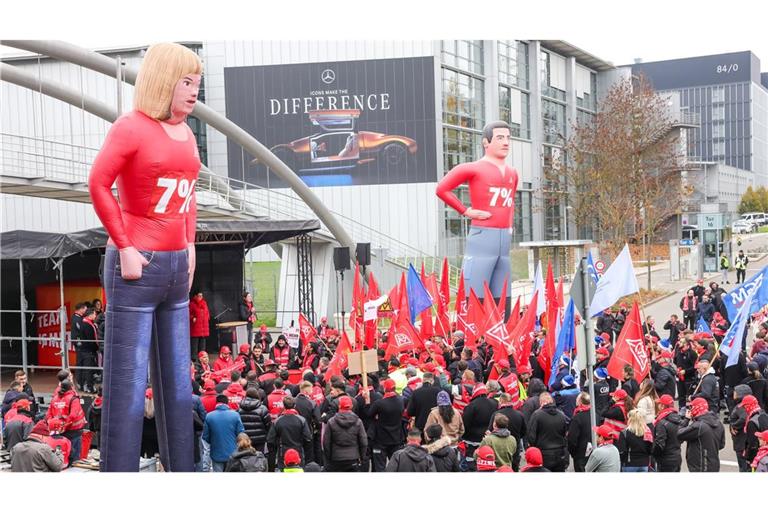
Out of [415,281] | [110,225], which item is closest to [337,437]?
[110,225]

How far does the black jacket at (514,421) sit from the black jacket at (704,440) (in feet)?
6.18

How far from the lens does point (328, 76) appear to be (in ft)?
115

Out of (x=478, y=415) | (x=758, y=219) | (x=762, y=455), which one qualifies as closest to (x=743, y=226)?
(x=758, y=219)

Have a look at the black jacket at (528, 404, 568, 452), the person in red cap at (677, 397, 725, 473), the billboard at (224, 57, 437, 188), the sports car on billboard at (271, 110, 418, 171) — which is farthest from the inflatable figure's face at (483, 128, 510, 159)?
the sports car on billboard at (271, 110, 418, 171)

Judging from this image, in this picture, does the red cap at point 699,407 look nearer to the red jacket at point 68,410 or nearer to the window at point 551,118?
the red jacket at point 68,410

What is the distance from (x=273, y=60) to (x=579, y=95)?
14.3m

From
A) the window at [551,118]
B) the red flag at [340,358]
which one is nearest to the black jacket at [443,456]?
the red flag at [340,358]

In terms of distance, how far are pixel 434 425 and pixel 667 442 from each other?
2.90 m

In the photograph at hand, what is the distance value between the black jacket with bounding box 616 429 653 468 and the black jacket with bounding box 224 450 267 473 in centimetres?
416

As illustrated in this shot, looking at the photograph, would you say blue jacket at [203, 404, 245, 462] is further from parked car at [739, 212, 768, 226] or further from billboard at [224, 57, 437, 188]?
parked car at [739, 212, 768, 226]

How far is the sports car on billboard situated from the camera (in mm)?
35562

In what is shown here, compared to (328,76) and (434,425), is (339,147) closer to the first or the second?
(328,76)

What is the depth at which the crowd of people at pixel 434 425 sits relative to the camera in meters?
10.5

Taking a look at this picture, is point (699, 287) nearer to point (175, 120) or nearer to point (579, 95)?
point (579, 95)
